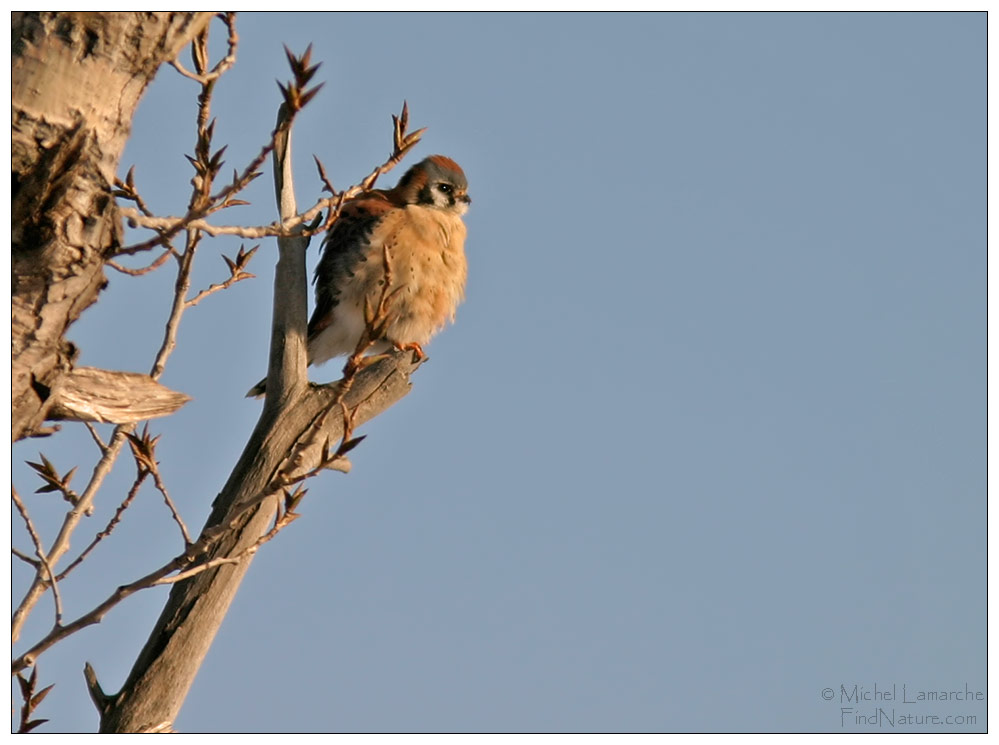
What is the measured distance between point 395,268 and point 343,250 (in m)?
0.34

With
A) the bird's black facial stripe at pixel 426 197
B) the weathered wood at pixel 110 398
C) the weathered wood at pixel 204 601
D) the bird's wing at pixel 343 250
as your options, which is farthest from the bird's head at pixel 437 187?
the weathered wood at pixel 110 398

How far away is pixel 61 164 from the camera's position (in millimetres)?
2398

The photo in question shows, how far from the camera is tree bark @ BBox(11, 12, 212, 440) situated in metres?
2.40

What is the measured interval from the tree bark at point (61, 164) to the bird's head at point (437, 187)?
3.99 meters

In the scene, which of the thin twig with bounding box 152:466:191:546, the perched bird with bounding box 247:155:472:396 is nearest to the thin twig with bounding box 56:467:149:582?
the thin twig with bounding box 152:466:191:546

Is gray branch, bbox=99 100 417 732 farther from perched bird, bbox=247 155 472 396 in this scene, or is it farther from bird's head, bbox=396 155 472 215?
bird's head, bbox=396 155 472 215

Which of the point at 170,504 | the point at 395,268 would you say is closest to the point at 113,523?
the point at 170,504

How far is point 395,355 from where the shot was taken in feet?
14.0

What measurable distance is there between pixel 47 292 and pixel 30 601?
96 cm

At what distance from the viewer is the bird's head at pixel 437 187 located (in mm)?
6539

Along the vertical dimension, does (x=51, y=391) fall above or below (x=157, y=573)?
above

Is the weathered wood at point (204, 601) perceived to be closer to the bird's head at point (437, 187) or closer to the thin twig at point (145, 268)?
the thin twig at point (145, 268)
